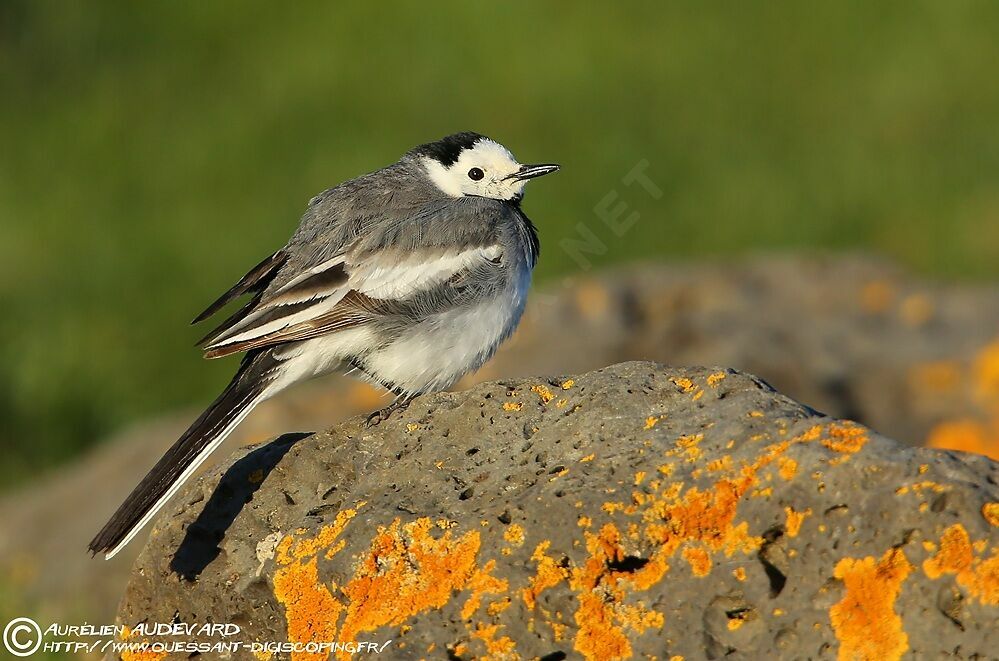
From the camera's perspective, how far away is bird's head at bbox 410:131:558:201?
695cm

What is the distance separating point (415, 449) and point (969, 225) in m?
9.90

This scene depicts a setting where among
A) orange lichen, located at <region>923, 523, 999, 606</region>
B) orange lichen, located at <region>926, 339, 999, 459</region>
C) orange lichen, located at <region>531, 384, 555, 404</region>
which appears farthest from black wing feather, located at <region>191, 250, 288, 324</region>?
orange lichen, located at <region>926, 339, 999, 459</region>

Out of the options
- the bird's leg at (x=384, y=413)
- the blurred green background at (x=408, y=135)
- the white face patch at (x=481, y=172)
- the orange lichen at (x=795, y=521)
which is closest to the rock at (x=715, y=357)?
the white face patch at (x=481, y=172)

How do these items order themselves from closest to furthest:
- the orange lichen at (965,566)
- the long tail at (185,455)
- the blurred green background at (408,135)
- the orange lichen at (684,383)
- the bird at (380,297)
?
the orange lichen at (965,566) < the orange lichen at (684,383) < the long tail at (185,455) < the bird at (380,297) < the blurred green background at (408,135)

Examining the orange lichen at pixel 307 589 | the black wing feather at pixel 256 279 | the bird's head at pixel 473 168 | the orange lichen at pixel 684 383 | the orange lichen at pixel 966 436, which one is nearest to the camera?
the orange lichen at pixel 307 589

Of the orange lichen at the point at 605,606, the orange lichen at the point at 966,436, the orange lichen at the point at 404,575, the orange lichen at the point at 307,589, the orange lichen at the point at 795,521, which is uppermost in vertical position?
the orange lichen at the point at 966,436

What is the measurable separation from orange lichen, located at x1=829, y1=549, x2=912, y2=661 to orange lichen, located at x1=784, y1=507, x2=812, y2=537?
0.15 metres

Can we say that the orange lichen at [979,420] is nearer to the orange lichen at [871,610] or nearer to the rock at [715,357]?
the rock at [715,357]

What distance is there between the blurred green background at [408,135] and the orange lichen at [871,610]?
878 centimetres

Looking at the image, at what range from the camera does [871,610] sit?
11.6 ft

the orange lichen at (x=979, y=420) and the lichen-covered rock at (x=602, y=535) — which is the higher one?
the orange lichen at (x=979, y=420)

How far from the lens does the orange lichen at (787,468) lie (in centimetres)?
373

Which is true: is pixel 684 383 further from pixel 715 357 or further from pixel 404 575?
pixel 715 357

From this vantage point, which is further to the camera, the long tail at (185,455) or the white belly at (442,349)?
the white belly at (442,349)
